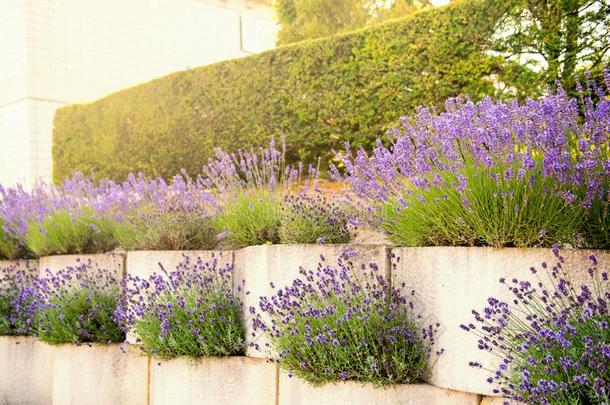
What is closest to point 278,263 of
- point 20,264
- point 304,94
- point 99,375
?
point 99,375

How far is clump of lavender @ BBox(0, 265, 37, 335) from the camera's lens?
16.3ft

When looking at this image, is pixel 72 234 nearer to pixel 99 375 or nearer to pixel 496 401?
pixel 99 375

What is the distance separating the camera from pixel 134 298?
430 centimetres

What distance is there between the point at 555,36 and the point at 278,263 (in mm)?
2574

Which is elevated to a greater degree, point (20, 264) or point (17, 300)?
point (20, 264)

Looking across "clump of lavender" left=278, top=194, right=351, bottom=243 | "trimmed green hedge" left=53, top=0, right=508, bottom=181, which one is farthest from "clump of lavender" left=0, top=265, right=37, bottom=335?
"clump of lavender" left=278, top=194, right=351, bottom=243

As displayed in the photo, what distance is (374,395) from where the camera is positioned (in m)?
2.98

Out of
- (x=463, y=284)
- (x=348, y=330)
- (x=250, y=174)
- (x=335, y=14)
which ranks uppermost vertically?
(x=335, y=14)

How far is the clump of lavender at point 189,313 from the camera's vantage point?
3.73m

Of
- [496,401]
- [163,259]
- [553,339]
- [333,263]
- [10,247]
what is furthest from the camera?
[10,247]

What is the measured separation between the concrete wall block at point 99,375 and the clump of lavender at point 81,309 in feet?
0.29

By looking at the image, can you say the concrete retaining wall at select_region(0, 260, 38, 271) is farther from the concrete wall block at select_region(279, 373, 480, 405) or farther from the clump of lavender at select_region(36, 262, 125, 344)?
the concrete wall block at select_region(279, 373, 480, 405)

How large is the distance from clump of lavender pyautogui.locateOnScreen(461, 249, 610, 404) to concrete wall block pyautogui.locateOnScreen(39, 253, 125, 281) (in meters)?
2.69

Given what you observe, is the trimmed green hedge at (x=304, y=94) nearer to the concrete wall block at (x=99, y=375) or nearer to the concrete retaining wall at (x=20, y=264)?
the concrete retaining wall at (x=20, y=264)
